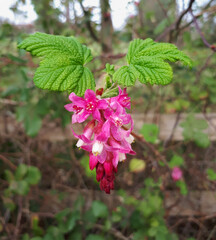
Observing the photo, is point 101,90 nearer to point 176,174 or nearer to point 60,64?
point 60,64

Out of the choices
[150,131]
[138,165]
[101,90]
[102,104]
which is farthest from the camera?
[138,165]

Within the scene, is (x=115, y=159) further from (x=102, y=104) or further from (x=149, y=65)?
(x=149, y=65)

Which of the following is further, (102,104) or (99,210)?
(99,210)

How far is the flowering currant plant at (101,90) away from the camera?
65 cm

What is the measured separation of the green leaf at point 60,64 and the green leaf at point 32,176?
1.52 meters

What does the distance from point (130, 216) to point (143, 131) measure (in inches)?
29.0

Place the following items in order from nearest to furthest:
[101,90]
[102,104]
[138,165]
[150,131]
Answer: [102,104], [101,90], [150,131], [138,165]

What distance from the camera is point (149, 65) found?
27.6 inches

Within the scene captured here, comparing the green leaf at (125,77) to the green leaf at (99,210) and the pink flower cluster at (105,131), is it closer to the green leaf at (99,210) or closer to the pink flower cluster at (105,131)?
the pink flower cluster at (105,131)

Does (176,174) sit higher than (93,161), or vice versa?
(93,161)

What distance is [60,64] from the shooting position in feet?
2.27

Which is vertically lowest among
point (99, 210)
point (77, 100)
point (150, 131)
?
point (99, 210)

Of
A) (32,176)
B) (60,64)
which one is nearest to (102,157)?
(60,64)

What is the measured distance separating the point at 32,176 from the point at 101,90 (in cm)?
156
